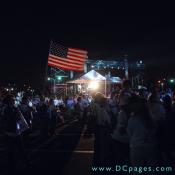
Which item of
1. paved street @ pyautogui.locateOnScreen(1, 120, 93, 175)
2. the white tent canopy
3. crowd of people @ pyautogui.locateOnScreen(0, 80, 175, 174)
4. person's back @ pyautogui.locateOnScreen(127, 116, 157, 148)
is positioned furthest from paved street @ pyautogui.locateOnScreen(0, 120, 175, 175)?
the white tent canopy

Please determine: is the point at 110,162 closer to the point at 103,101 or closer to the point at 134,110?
the point at 103,101

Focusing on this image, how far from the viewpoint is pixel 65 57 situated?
Answer: 27703 millimetres

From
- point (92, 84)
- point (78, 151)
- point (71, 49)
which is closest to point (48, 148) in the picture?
point (78, 151)

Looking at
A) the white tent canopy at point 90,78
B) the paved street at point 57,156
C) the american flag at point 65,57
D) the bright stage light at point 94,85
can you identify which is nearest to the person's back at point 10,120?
the paved street at point 57,156

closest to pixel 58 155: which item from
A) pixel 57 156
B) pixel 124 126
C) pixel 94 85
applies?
pixel 57 156

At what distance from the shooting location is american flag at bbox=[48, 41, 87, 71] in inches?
1050

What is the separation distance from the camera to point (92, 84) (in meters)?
27.0

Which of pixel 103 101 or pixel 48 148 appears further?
pixel 48 148

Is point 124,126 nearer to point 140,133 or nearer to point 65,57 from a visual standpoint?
point 140,133

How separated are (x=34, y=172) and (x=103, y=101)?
225 cm

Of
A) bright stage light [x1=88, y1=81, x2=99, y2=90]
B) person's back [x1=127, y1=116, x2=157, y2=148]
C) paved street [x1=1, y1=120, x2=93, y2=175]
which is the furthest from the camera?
bright stage light [x1=88, y1=81, x2=99, y2=90]

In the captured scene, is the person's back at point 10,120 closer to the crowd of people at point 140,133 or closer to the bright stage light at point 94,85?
the crowd of people at point 140,133

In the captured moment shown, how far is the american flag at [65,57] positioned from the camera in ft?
87.5

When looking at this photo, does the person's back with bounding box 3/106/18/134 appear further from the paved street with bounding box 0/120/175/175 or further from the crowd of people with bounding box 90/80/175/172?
the crowd of people with bounding box 90/80/175/172
